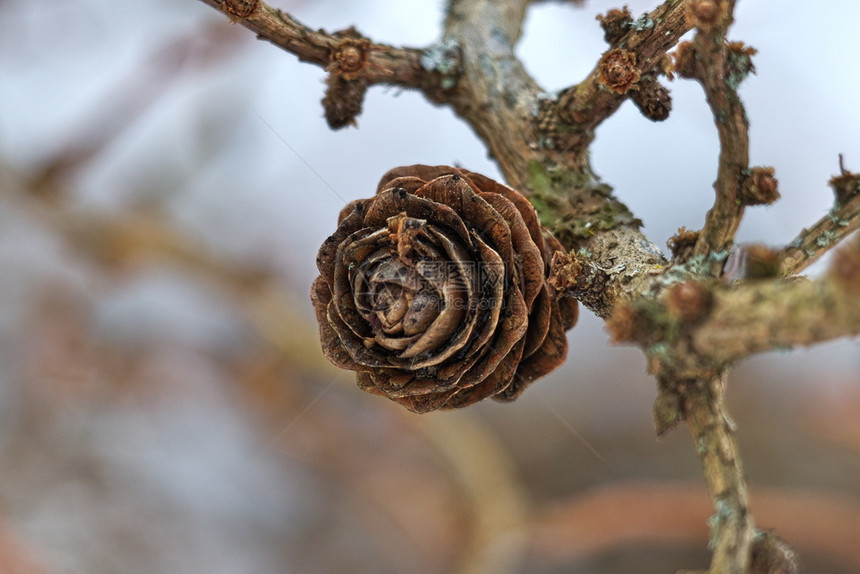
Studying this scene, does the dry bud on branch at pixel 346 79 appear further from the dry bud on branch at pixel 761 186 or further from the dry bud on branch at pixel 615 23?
the dry bud on branch at pixel 761 186

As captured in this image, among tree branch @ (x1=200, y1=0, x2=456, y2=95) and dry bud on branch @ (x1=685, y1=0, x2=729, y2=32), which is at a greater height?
tree branch @ (x1=200, y1=0, x2=456, y2=95)

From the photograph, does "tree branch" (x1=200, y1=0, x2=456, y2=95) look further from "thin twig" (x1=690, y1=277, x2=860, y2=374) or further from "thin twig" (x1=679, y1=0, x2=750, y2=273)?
"thin twig" (x1=690, y1=277, x2=860, y2=374)

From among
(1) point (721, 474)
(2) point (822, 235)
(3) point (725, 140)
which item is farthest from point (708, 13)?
(1) point (721, 474)

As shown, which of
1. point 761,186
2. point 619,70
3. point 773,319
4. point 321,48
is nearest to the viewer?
point 773,319

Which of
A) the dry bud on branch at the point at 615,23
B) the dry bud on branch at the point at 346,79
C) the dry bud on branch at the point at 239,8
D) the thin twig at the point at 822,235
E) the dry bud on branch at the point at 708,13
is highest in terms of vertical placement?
the dry bud on branch at the point at 346,79

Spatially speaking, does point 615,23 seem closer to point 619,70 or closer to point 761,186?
point 619,70

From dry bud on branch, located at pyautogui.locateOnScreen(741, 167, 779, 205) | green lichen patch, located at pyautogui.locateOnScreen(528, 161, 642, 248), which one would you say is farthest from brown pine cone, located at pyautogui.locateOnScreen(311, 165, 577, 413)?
dry bud on branch, located at pyautogui.locateOnScreen(741, 167, 779, 205)

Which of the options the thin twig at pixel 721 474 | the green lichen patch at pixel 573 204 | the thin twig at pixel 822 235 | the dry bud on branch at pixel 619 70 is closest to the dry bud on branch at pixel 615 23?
the dry bud on branch at pixel 619 70

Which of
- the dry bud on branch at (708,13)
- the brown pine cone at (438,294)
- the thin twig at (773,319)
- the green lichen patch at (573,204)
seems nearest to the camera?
the thin twig at (773,319)

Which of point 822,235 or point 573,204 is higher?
point 573,204
